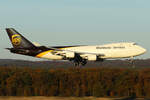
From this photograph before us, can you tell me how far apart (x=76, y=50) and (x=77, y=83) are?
29516 millimetres

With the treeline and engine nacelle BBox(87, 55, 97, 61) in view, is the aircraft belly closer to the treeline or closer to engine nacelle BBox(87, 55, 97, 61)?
engine nacelle BBox(87, 55, 97, 61)

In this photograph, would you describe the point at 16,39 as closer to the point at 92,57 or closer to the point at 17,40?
the point at 17,40

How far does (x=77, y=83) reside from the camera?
20203 mm

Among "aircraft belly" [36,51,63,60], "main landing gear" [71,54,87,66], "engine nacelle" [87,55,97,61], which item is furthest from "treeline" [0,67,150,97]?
"aircraft belly" [36,51,63,60]

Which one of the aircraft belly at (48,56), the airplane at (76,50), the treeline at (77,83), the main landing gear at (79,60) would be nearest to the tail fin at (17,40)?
the airplane at (76,50)

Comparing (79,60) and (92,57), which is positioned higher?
(92,57)

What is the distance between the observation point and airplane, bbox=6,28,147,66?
47.5 m

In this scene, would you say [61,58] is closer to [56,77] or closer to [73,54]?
[73,54]

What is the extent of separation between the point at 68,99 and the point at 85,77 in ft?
8.32

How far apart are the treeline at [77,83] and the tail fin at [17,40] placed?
2947cm

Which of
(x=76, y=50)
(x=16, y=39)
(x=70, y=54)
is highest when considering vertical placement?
(x=16, y=39)

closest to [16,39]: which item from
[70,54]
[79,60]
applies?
[70,54]

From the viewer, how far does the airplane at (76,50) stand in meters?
47.5

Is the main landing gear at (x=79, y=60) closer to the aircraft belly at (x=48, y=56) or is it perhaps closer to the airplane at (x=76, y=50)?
the airplane at (x=76, y=50)
